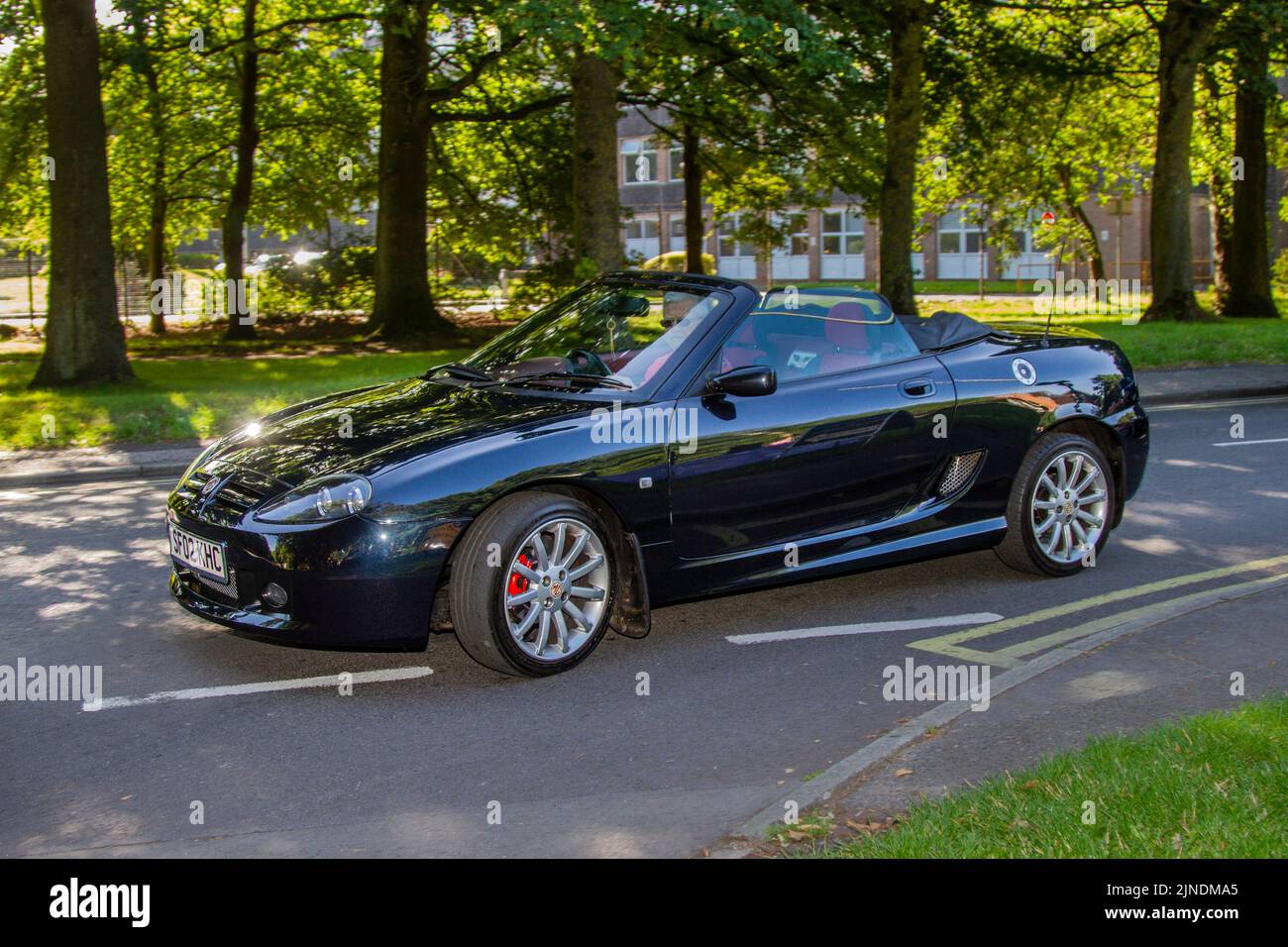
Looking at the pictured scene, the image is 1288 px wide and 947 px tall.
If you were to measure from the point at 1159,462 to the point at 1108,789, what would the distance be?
7.74 meters

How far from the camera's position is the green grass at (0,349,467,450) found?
1385 centimetres

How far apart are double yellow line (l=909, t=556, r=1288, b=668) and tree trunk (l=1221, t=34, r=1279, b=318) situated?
22.0 meters

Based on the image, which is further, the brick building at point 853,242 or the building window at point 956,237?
the building window at point 956,237

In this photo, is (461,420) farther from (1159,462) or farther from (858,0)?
(858,0)

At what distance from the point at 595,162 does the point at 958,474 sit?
32.5ft

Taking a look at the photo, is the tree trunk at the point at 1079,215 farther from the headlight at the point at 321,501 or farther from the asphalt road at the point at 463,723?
the headlight at the point at 321,501

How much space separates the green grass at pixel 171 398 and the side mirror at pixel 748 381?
8.56 metres

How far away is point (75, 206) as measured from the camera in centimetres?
1730

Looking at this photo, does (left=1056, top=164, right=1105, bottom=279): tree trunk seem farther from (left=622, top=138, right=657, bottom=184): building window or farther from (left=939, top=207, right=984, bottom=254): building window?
(left=622, top=138, right=657, bottom=184): building window

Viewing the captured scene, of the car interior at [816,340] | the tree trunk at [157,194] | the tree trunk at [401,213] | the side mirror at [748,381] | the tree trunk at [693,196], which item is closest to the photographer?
the side mirror at [748,381]

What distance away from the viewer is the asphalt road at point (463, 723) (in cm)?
454

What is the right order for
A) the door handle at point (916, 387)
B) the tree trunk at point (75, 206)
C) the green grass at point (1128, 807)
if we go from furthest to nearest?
the tree trunk at point (75, 206), the door handle at point (916, 387), the green grass at point (1128, 807)

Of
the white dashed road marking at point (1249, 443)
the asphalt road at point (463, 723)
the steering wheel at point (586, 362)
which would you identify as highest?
the steering wheel at point (586, 362)
